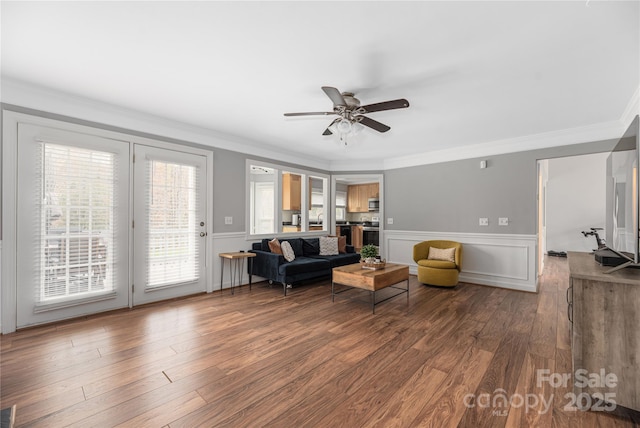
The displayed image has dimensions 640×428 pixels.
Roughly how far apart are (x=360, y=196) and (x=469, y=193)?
4.44 meters

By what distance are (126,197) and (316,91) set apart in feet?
9.10

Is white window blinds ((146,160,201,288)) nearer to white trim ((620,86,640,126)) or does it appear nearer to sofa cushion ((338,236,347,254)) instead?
sofa cushion ((338,236,347,254))

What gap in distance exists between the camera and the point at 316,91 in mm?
2945

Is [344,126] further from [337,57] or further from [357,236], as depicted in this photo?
[357,236]

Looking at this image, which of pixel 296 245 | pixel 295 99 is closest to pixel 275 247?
pixel 296 245

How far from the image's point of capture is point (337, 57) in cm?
231

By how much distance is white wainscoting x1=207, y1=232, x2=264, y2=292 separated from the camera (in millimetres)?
4477

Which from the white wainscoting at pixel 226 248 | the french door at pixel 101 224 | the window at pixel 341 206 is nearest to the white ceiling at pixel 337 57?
the french door at pixel 101 224

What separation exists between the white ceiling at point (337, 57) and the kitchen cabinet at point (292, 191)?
258cm

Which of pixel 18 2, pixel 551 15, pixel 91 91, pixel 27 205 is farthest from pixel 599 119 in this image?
pixel 27 205

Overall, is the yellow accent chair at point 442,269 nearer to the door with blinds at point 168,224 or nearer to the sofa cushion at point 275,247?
the sofa cushion at point 275,247

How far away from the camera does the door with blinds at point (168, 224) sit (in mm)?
3691

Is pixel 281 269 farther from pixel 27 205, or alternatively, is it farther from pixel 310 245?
pixel 27 205

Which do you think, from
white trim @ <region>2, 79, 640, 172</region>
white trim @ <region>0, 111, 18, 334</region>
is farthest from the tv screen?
white trim @ <region>0, 111, 18, 334</region>
